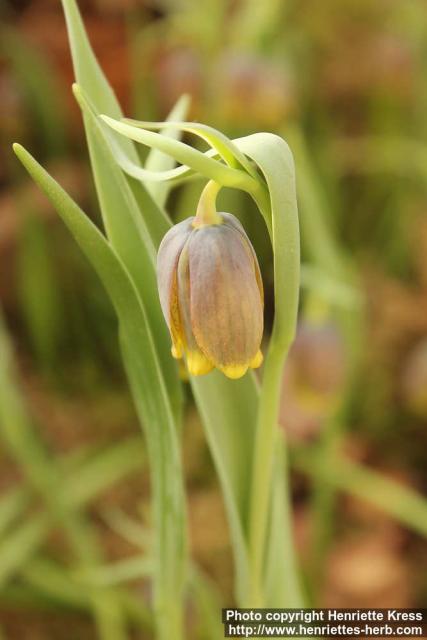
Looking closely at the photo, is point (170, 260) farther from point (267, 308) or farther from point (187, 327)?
point (267, 308)

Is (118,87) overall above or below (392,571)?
above

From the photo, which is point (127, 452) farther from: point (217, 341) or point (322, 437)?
point (217, 341)

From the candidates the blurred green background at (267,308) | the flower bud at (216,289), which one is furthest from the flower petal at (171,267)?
the blurred green background at (267,308)

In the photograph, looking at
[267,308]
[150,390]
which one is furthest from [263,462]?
[267,308]

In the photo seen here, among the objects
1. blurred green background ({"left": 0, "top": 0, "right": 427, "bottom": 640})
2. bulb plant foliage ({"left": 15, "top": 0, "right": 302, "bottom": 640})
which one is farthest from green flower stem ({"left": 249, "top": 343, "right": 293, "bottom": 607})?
blurred green background ({"left": 0, "top": 0, "right": 427, "bottom": 640})

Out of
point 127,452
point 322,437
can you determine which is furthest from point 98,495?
point 322,437

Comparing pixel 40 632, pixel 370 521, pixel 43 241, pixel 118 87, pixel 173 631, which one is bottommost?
pixel 173 631
